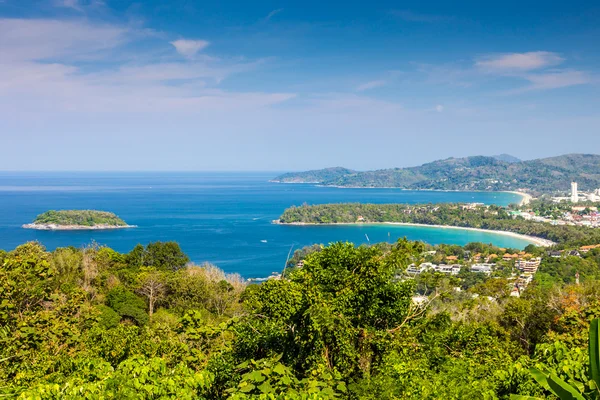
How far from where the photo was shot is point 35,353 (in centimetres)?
706

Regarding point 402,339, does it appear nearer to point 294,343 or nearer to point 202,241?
point 294,343

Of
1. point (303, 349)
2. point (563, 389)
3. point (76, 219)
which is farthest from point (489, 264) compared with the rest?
point (76, 219)

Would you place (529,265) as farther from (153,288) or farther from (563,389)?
(563,389)

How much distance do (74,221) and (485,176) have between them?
13251cm

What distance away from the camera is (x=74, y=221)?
59.3 meters

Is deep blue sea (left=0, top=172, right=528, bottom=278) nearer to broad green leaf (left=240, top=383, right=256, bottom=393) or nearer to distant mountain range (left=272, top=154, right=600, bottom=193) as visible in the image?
broad green leaf (left=240, top=383, right=256, bottom=393)

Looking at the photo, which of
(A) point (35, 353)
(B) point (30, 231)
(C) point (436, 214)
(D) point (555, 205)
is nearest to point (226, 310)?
(A) point (35, 353)

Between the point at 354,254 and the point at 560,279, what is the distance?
28.4m

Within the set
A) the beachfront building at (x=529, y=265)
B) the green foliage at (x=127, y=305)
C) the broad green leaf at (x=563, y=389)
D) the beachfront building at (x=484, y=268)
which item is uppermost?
the broad green leaf at (x=563, y=389)

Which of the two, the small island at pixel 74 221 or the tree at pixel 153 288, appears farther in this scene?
the small island at pixel 74 221

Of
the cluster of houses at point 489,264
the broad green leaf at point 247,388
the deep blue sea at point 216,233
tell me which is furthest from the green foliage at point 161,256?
the broad green leaf at point 247,388

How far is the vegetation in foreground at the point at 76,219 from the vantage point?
58631 millimetres

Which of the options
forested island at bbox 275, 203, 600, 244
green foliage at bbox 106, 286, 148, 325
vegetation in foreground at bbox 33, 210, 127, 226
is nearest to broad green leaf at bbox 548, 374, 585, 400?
green foliage at bbox 106, 286, 148, 325

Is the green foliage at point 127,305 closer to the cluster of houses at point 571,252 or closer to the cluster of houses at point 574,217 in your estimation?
the cluster of houses at point 571,252
